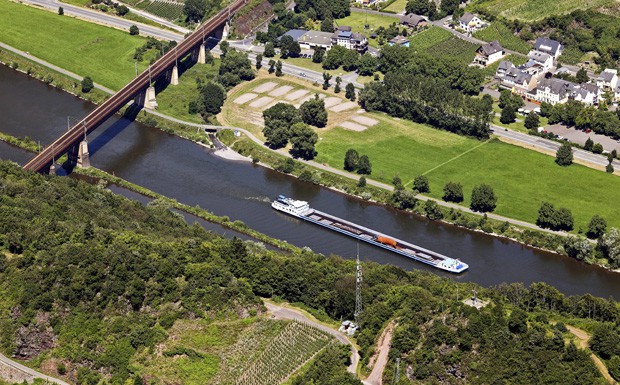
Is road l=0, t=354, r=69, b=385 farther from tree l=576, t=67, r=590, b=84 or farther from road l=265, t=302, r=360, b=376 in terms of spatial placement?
tree l=576, t=67, r=590, b=84

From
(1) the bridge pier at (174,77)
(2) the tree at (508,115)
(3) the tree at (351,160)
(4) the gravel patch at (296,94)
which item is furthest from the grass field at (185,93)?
(2) the tree at (508,115)

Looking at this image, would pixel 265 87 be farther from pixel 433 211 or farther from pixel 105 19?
pixel 433 211

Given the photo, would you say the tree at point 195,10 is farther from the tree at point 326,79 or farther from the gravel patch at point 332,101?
the gravel patch at point 332,101

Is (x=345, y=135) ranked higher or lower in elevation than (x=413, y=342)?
lower

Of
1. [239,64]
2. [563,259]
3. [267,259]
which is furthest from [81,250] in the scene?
[239,64]

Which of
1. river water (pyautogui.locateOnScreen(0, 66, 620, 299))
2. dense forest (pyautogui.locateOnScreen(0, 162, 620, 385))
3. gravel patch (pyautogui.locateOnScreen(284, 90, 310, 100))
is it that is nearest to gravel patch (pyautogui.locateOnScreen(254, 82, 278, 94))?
gravel patch (pyautogui.locateOnScreen(284, 90, 310, 100))

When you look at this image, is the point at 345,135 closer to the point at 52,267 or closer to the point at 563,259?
the point at 563,259

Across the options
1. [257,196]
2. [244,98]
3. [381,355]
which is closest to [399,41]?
[244,98]
